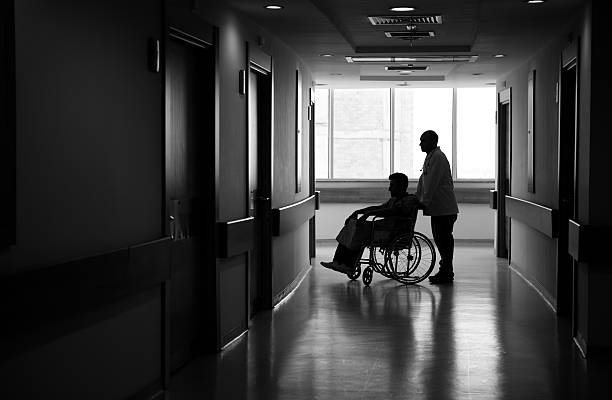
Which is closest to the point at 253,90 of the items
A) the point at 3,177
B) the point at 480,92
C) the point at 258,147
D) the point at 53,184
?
the point at 258,147

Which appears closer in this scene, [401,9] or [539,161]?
[401,9]

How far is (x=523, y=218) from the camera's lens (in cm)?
986

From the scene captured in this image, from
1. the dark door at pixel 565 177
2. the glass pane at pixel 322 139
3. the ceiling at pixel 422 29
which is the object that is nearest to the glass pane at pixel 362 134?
the glass pane at pixel 322 139

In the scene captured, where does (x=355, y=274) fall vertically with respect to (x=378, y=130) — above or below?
below

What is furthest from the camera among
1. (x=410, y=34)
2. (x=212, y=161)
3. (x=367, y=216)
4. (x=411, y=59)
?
(x=411, y=59)

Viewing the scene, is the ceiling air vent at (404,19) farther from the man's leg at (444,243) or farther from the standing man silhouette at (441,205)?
the man's leg at (444,243)

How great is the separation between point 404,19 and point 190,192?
2.77m

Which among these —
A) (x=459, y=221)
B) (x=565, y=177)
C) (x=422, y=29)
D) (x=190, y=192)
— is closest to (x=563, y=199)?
(x=565, y=177)

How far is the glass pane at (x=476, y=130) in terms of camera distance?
608 inches

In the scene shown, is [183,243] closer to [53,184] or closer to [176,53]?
[176,53]

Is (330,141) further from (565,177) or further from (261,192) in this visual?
(565,177)

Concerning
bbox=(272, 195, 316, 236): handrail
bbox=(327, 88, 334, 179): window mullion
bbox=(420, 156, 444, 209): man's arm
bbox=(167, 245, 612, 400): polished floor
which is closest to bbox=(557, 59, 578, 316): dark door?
bbox=(167, 245, 612, 400): polished floor

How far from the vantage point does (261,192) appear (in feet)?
26.6

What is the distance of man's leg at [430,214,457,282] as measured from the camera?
10055mm
